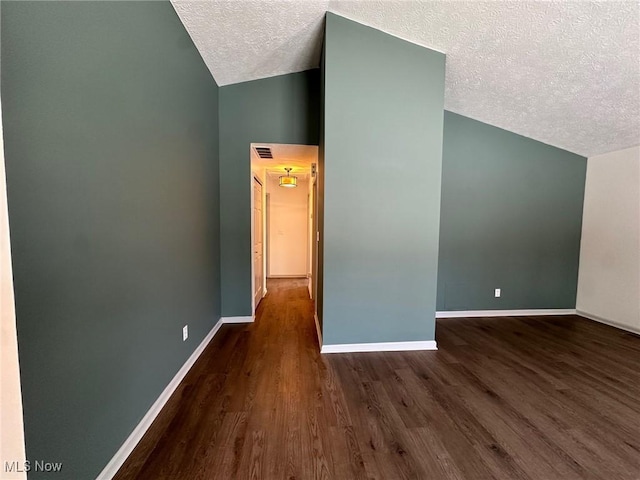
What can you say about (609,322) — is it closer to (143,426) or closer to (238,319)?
(238,319)

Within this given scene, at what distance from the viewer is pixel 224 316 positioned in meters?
3.36

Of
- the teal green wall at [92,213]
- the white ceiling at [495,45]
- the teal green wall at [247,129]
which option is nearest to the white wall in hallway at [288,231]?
the teal green wall at [247,129]

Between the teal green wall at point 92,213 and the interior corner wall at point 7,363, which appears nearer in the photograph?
the interior corner wall at point 7,363

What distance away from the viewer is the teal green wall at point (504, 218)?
355 cm

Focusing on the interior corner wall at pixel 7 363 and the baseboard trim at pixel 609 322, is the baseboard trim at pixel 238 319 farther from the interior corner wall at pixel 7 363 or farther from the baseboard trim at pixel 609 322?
the baseboard trim at pixel 609 322

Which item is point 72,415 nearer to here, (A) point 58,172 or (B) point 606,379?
(A) point 58,172

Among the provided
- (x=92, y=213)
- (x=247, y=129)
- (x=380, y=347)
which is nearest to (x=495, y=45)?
(x=247, y=129)

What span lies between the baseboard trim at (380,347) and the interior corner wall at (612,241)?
2.83 metres

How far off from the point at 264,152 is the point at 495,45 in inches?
107

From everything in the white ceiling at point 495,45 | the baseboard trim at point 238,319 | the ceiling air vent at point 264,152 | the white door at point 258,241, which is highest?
the white ceiling at point 495,45

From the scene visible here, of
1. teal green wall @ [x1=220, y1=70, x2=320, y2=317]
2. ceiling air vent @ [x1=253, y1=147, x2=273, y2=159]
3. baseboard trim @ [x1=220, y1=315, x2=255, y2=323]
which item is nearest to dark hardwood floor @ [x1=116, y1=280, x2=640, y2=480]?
baseboard trim @ [x1=220, y1=315, x2=255, y2=323]

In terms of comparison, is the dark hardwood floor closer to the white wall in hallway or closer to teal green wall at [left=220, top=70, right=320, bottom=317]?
teal green wall at [left=220, top=70, right=320, bottom=317]

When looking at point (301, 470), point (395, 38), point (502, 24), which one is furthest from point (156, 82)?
point (502, 24)

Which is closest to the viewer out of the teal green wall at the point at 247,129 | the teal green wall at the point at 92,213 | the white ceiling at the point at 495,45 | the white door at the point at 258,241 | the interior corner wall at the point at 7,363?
the interior corner wall at the point at 7,363
